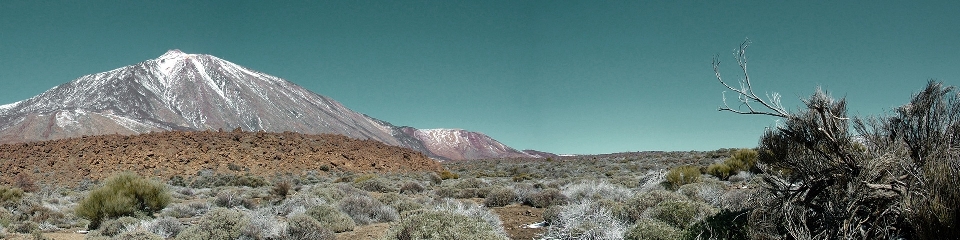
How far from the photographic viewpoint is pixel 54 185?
20297mm

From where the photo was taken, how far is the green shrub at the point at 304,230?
21.5 ft

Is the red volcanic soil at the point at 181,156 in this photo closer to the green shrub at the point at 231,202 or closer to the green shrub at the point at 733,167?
the green shrub at the point at 231,202

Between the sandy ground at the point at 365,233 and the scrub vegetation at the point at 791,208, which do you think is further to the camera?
the sandy ground at the point at 365,233

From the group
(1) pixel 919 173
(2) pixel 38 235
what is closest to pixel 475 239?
(1) pixel 919 173

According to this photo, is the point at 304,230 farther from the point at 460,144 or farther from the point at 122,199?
the point at 460,144

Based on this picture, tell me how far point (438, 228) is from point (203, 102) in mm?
123594

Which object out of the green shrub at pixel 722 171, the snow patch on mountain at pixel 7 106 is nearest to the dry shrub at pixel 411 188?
the green shrub at pixel 722 171

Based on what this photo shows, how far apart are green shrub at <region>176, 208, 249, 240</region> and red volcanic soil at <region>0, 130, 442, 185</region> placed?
17273mm

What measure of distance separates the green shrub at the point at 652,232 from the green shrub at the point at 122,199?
883 centimetres

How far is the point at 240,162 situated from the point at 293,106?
10448 centimetres

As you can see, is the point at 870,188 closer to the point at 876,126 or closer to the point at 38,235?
the point at 876,126

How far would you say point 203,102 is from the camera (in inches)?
4478

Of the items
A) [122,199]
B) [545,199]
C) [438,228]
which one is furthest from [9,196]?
[438,228]

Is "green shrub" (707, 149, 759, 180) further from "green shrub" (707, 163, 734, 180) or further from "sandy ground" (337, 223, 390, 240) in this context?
"sandy ground" (337, 223, 390, 240)
